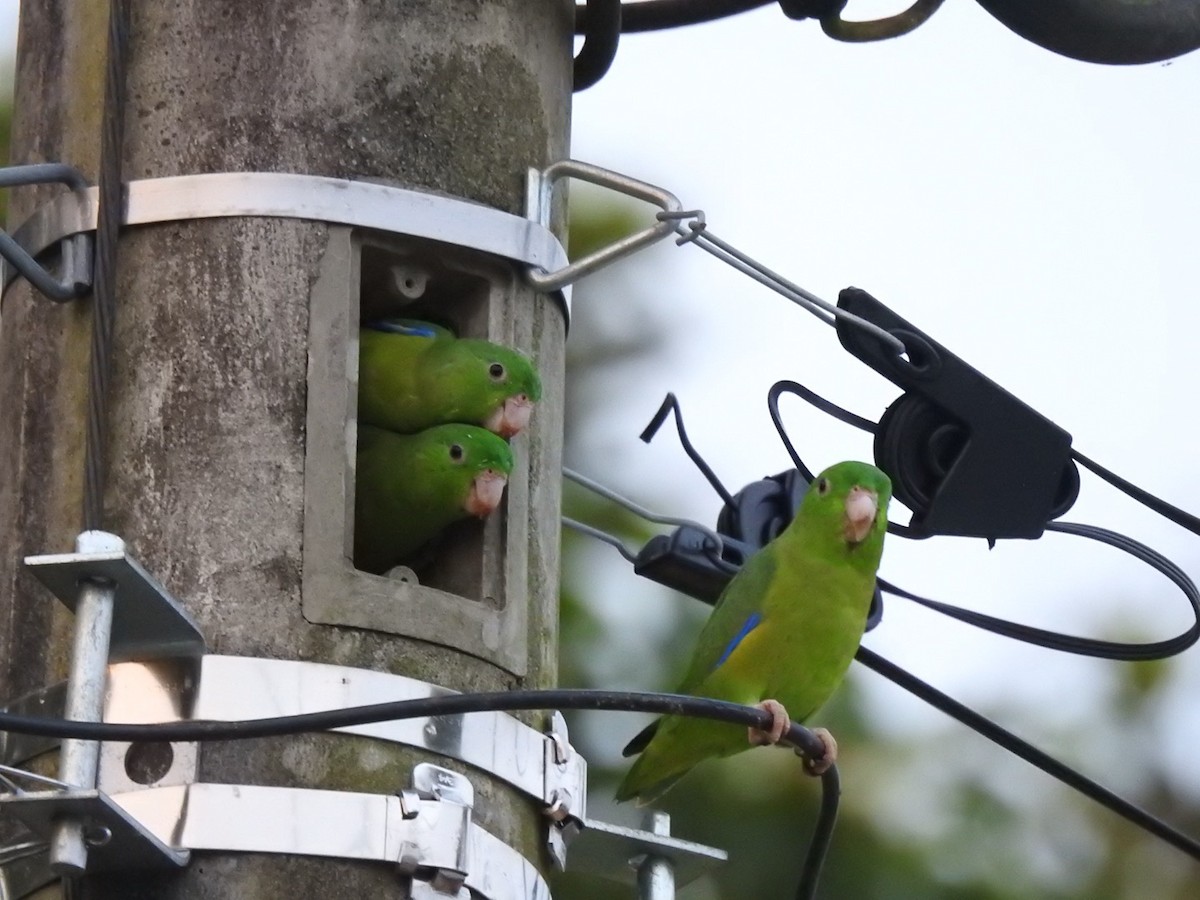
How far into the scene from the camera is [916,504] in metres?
4.67

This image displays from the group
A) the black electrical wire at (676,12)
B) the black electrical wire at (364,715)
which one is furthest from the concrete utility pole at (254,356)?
the black electrical wire at (676,12)

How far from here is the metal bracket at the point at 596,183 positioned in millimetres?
3898

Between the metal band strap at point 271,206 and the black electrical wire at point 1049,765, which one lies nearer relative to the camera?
the metal band strap at point 271,206

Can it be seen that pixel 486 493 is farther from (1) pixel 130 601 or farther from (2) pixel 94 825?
(2) pixel 94 825

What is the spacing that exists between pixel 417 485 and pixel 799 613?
60.0 inches

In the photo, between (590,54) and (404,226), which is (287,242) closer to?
(404,226)

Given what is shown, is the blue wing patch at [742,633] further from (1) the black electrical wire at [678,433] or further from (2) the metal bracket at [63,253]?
(2) the metal bracket at [63,253]

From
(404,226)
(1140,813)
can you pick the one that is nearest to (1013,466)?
(1140,813)

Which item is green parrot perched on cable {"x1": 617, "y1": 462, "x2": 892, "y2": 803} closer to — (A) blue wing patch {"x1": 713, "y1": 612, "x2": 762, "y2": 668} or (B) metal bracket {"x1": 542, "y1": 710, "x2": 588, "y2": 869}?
(A) blue wing patch {"x1": 713, "y1": 612, "x2": 762, "y2": 668}

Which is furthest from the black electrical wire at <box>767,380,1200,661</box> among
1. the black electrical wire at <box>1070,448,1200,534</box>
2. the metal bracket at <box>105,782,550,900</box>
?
the metal bracket at <box>105,782,550,900</box>

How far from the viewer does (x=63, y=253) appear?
12.0 ft

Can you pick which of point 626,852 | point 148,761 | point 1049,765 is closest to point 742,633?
point 1049,765

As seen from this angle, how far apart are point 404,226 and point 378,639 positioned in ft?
2.43

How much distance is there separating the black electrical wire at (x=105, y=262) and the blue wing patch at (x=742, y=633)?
88.1 inches
